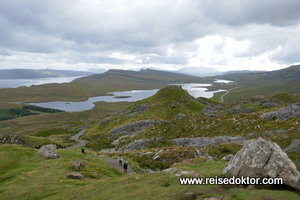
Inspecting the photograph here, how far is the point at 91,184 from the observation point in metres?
20.2

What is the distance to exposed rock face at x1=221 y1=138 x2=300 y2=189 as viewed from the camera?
12.8 m

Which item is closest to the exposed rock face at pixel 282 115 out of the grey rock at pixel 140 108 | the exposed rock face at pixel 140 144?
the exposed rock face at pixel 140 144

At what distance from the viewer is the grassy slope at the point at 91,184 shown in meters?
13.0

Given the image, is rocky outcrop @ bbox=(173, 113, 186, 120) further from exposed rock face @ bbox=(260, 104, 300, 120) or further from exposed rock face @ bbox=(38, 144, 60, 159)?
exposed rock face @ bbox=(38, 144, 60, 159)

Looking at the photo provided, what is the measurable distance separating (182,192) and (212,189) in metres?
2.19

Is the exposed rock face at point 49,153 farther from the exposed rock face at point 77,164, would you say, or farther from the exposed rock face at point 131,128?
the exposed rock face at point 131,128

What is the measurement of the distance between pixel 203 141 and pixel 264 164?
97.6 ft

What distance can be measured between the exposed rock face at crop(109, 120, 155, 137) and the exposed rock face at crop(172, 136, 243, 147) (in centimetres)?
2094

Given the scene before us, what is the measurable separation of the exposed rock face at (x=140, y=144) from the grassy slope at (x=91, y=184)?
73.5 ft

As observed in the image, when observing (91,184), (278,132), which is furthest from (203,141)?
(91,184)

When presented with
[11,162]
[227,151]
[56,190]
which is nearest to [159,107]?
[227,151]

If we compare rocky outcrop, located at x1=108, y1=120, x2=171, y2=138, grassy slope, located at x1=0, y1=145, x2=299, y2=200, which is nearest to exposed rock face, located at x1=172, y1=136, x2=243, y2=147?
grassy slope, located at x1=0, y1=145, x2=299, y2=200

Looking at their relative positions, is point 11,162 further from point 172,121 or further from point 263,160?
point 172,121

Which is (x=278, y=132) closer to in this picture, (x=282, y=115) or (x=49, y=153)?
(x=282, y=115)
